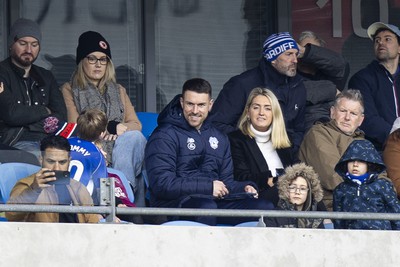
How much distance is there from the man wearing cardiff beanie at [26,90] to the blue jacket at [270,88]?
1282 millimetres

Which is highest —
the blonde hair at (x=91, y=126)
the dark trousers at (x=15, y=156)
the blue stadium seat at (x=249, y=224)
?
the blonde hair at (x=91, y=126)

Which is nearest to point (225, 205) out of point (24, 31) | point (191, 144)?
point (191, 144)

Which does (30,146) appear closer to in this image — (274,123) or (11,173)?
(11,173)

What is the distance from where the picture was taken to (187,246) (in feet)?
31.4

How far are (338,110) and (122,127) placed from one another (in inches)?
67.5

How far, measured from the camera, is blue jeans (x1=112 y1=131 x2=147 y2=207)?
11031 mm

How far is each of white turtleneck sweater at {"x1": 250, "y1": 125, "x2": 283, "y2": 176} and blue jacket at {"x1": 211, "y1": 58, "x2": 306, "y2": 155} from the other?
43cm

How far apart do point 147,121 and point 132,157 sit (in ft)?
4.29

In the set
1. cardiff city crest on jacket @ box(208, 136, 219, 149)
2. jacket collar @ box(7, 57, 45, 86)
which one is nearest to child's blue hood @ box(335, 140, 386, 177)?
cardiff city crest on jacket @ box(208, 136, 219, 149)

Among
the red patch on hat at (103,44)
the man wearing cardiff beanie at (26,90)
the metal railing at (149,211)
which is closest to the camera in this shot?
the metal railing at (149,211)

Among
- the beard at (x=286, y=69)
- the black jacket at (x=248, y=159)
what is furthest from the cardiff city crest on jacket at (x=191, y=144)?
the beard at (x=286, y=69)

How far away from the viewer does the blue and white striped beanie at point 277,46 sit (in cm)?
1179

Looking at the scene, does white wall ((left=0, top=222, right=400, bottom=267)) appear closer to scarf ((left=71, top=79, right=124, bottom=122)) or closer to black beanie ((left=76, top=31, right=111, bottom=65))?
scarf ((left=71, top=79, right=124, bottom=122))

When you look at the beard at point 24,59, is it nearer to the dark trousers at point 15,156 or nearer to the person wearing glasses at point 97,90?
the person wearing glasses at point 97,90
